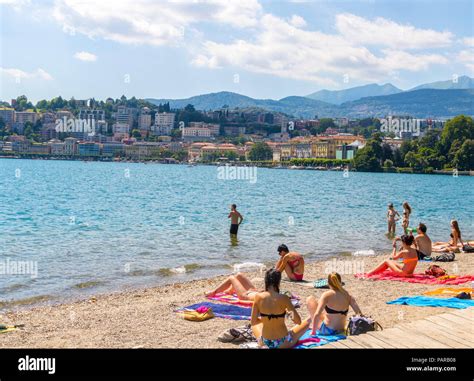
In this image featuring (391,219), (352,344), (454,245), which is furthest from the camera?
(391,219)

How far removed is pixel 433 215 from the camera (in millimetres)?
37875

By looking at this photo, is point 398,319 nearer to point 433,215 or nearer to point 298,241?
point 298,241

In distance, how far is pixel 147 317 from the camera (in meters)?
9.97

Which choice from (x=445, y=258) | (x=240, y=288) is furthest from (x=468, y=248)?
(x=240, y=288)

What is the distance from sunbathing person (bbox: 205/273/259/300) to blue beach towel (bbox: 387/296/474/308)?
2.43 metres

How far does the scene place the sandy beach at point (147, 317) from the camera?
8516 millimetres

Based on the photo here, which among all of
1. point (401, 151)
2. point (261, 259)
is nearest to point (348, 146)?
point (401, 151)

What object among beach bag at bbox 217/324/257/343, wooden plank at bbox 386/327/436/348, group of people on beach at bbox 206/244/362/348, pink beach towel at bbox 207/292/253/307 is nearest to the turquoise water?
pink beach towel at bbox 207/292/253/307

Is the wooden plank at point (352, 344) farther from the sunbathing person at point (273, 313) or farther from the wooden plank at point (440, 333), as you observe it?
the wooden plank at point (440, 333)

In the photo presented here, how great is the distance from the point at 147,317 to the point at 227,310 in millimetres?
1304

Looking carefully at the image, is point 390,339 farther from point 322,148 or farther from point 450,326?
point 322,148

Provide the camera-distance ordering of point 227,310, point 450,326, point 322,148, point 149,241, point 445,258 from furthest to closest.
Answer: point 322,148, point 149,241, point 445,258, point 227,310, point 450,326

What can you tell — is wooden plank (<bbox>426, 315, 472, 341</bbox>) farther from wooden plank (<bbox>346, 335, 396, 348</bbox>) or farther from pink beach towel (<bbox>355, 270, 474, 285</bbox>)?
pink beach towel (<bbox>355, 270, 474, 285</bbox>)

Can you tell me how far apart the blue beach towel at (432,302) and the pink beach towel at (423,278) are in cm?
211
